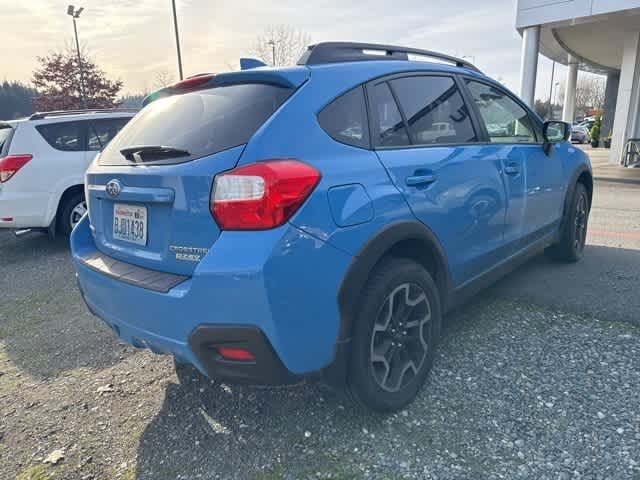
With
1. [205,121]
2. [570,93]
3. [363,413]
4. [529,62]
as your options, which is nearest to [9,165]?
[205,121]

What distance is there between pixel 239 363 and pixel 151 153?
1.05 m

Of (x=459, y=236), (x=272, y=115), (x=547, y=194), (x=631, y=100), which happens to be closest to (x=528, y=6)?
(x=631, y=100)

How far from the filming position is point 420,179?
2.41m

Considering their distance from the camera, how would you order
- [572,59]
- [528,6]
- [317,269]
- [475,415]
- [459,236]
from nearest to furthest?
1. [317,269]
2. [475,415]
3. [459,236]
4. [528,6]
5. [572,59]

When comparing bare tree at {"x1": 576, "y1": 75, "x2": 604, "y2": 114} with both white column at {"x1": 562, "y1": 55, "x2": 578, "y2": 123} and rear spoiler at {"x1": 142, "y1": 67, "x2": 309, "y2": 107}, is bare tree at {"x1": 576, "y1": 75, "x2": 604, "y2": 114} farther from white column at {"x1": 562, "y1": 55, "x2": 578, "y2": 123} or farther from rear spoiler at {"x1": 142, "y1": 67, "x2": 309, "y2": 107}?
rear spoiler at {"x1": 142, "y1": 67, "x2": 309, "y2": 107}

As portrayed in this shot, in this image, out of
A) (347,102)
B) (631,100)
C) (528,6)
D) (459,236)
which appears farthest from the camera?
(631,100)

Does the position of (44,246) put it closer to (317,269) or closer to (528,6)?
(317,269)

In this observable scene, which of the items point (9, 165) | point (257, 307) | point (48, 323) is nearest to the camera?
point (257, 307)

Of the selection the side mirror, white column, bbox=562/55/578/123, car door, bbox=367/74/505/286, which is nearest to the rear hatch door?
car door, bbox=367/74/505/286

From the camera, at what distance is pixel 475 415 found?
2.40m

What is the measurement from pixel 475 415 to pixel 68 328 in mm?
3137

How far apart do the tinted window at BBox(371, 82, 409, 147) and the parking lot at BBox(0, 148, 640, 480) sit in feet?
4.57

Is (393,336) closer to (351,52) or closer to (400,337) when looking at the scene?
(400,337)

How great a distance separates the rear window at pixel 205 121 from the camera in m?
2.01
